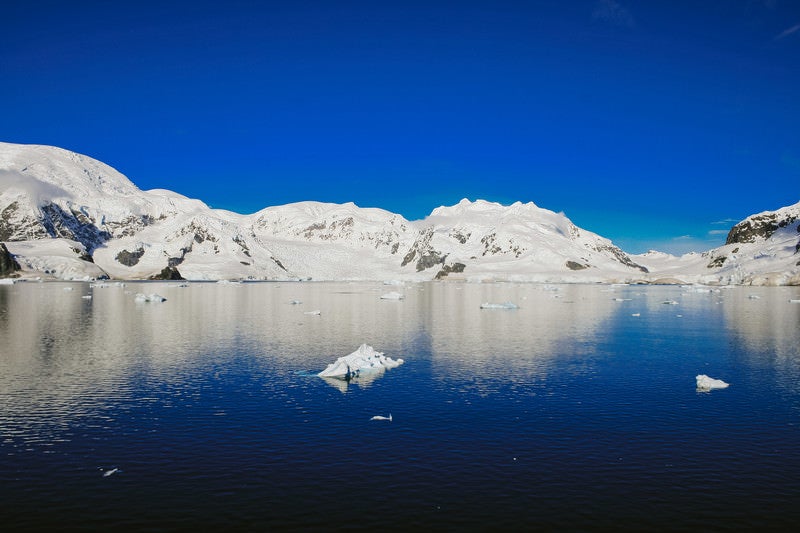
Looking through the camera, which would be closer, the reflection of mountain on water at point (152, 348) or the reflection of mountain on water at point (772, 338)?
the reflection of mountain on water at point (152, 348)

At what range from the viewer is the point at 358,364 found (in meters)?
32.6

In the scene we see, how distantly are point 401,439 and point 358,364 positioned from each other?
12531mm

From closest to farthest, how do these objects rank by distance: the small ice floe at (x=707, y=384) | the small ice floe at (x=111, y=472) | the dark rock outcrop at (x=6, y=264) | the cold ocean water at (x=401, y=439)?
the cold ocean water at (x=401, y=439), the small ice floe at (x=111, y=472), the small ice floe at (x=707, y=384), the dark rock outcrop at (x=6, y=264)

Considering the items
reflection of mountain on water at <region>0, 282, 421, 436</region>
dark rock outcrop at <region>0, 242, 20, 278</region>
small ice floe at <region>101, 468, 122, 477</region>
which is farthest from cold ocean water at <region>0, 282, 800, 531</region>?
dark rock outcrop at <region>0, 242, 20, 278</region>

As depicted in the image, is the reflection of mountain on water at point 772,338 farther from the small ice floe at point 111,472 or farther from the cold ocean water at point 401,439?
the small ice floe at point 111,472

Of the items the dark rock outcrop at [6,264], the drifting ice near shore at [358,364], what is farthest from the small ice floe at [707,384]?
the dark rock outcrop at [6,264]

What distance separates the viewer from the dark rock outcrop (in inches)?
7279

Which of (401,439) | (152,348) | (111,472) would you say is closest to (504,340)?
(152,348)

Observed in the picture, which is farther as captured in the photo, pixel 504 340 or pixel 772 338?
pixel 772 338

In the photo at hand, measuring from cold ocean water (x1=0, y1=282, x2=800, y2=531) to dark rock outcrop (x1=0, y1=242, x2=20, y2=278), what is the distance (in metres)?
172

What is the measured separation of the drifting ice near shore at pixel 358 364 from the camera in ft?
101

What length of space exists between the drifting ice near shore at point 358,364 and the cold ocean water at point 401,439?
0.81 m

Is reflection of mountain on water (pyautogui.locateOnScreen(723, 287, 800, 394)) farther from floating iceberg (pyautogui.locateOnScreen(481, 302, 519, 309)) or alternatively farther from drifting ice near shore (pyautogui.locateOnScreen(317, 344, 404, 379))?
floating iceberg (pyautogui.locateOnScreen(481, 302, 519, 309))

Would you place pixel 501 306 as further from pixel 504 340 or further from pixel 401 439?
pixel 401 439
